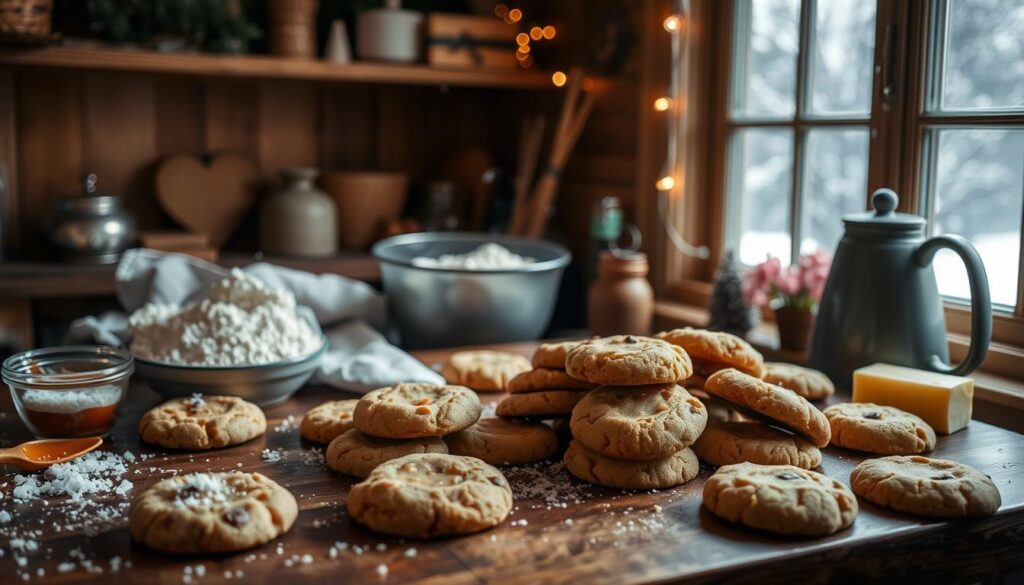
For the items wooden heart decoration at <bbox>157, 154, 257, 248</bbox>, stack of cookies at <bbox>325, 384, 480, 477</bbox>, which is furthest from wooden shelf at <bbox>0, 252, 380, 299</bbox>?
stack of cookies at <bbox>325, 384, 480, 477</bbox>

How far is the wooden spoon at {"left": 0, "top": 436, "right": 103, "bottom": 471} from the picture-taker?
1201 millimetres

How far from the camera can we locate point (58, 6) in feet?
7.82

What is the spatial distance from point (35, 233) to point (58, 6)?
2.01 feet

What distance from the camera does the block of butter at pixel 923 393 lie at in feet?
4.44

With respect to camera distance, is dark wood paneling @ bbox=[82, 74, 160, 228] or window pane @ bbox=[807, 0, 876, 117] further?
dark wood paneling @ bbox=[82, 74, 160, 228]

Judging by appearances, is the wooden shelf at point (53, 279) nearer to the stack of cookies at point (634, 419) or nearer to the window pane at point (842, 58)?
the stack of cookies at point (634, 419)

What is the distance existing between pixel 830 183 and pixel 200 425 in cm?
140

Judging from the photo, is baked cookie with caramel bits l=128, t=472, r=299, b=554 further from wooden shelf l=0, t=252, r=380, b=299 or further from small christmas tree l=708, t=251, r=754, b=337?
wooden shelf l=0, t=252, r=380, b=299

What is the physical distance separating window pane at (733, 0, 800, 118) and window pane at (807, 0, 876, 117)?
0.17 ft

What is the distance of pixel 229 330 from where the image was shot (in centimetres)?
147

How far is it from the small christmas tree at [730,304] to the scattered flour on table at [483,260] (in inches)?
16.4

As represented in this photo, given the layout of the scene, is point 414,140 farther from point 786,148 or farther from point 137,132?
point 786,148

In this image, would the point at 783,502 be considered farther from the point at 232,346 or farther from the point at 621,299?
the point at 621,299

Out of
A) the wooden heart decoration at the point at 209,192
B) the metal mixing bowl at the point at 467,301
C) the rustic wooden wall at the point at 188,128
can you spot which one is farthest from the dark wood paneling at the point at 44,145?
the metal mixing bowl at the point at 467,301
